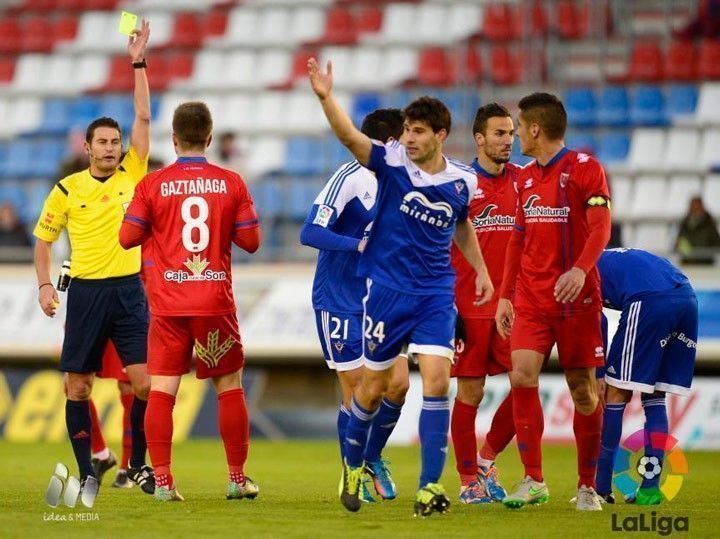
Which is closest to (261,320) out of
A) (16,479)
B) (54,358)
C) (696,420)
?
(54,358)

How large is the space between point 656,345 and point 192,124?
10.6 feet

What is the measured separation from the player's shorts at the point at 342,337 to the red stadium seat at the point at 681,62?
11836 millimetres

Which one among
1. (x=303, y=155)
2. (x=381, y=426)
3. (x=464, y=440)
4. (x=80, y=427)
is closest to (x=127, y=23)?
(x=80, y=427)

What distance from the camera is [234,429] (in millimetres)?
8711

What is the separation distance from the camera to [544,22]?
66.8ft

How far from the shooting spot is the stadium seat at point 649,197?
18.4 metres

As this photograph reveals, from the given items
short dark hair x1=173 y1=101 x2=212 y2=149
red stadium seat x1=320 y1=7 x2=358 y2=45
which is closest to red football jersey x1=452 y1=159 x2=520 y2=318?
short dark hair x1=173 y1=101 x2=212 y2=149

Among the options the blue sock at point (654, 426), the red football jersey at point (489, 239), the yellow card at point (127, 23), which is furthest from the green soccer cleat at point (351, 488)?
the yellow card at point (127, 23)

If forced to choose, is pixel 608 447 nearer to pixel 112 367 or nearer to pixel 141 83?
pixel 112 367

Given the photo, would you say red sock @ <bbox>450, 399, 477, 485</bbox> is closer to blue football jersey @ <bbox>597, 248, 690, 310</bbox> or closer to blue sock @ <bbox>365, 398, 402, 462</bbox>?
blue sock @ <bbox>365, 398, 402, 462</bbox>

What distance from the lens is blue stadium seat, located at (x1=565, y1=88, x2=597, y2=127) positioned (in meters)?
19.3

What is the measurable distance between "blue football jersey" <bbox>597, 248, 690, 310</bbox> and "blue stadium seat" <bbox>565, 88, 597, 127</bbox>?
33.9ft

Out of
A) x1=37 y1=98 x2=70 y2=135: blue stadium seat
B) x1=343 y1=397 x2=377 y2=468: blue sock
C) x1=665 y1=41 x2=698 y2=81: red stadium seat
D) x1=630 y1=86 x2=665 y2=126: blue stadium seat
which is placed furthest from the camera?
x1=37 y1=98 x2=70 y2=135: blue stadium seat

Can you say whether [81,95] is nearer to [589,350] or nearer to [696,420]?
[696,420]
